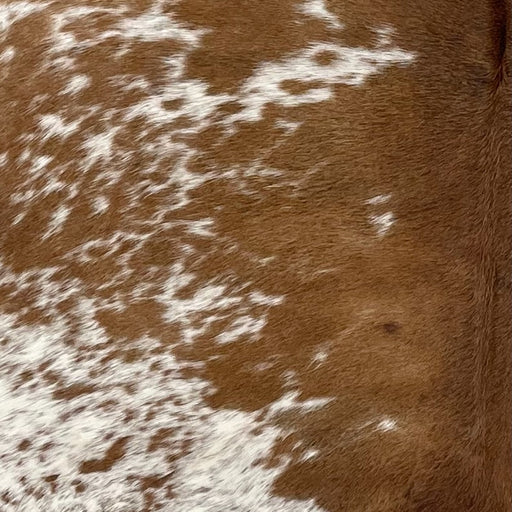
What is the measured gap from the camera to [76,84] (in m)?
0.75

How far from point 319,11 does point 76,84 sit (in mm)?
283

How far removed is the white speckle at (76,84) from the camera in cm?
75

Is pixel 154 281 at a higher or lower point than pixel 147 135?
lower

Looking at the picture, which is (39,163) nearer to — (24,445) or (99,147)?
(99,147)

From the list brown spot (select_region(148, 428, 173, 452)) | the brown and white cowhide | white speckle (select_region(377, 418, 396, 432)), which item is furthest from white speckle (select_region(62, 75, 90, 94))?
white speckle (select_region(377, 418, 396, 432))

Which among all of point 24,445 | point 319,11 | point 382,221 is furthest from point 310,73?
point 24,445

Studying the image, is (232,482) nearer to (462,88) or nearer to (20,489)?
(20,489)

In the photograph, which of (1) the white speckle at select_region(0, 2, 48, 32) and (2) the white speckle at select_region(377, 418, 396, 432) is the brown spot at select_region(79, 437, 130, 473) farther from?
(1) the white speckle at select_region(0, 2, 48, 32)

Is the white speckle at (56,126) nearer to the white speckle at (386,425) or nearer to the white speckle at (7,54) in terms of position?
the white speckle at (7,54)

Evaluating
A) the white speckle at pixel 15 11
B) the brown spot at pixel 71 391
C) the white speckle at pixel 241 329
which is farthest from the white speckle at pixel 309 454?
the white speckle at pixel 15 11

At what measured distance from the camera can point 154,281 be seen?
755 mm

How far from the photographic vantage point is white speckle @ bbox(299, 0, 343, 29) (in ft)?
2.56

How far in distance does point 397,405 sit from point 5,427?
1.45 feet

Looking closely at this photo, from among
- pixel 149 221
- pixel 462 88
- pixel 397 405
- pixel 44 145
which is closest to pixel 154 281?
pixel 149 221
